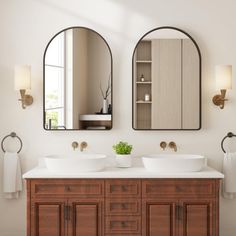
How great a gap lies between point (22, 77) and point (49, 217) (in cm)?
126

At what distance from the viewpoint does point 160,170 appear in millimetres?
3783

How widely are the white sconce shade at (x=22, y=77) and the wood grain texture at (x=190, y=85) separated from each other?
55.2 inches

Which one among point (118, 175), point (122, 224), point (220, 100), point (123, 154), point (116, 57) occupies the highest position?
point (116, 57)

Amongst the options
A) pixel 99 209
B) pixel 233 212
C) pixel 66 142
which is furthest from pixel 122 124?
pixel 233 212

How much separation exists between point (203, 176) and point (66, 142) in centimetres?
132

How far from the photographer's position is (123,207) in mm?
3768

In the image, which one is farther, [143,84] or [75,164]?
[143,84]

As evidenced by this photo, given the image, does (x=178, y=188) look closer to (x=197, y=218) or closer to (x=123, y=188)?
(x=197, y=218)

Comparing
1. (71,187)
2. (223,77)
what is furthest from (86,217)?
(223,77)

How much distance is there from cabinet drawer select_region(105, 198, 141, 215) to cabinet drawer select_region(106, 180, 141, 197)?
5cm

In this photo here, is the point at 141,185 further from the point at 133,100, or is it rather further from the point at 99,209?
the point at 133,100

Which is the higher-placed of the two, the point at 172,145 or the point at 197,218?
the point at 172,145

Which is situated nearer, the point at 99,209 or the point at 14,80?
the point at 99,209

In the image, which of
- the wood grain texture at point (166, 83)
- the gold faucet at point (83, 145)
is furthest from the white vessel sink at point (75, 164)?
the wood grain texture at point (166, 83)
